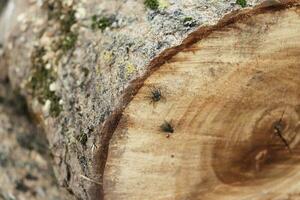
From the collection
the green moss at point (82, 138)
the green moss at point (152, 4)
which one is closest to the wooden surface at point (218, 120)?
the green moss at point (82, 138)

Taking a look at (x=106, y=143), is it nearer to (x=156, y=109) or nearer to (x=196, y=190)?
(x=156, y=109)

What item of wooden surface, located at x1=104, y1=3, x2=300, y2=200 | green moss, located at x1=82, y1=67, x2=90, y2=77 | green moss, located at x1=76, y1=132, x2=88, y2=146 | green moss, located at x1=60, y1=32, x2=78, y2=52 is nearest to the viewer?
wooden surface, located at x1=104, y1=3, x2=300, y2=200

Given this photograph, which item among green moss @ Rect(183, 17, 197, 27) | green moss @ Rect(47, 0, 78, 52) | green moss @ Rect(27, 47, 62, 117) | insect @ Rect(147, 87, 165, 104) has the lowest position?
green moss @ Rect(27, 47, 62, 117)

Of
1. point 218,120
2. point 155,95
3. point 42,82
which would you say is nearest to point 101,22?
point 42,82

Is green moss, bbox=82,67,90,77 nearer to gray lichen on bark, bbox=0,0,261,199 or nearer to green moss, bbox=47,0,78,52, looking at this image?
gray lichen on bark, bbox=0,0,261,199

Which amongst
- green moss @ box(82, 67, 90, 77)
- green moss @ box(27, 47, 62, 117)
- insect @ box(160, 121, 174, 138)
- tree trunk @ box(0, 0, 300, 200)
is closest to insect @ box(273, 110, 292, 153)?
tree trunk @ box(0, 0, 300, 200)

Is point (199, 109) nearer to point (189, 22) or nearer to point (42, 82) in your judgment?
point (189, 22)

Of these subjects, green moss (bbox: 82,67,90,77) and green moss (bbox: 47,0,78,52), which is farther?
green moss (bbox: 47,0,78,52)
